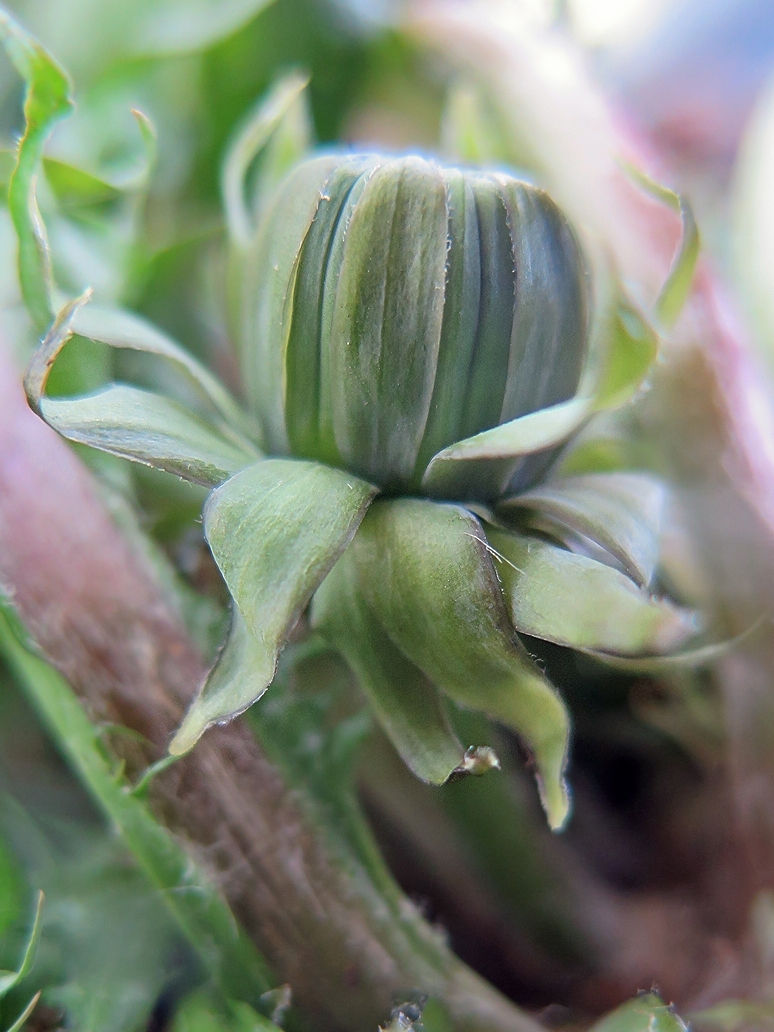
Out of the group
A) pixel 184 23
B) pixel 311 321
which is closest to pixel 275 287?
pixel 311 321

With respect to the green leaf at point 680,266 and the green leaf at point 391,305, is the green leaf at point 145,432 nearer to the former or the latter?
the green leaf at point 391,305

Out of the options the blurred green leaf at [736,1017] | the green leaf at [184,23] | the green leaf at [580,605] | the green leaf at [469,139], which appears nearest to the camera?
the green leaf at [580,605]

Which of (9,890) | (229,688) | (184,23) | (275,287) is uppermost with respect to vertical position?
(184,23)

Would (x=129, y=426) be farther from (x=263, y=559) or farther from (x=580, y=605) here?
(x=580, y=605)

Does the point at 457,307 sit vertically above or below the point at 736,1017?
above

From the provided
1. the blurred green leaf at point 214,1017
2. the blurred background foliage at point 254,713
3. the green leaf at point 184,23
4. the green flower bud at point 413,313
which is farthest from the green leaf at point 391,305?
the green leaf at point 184,23
